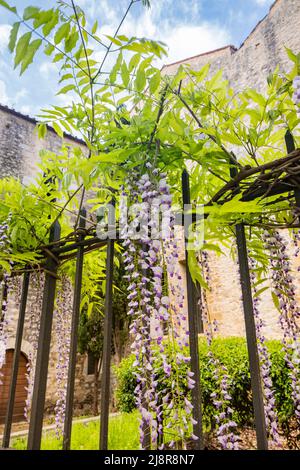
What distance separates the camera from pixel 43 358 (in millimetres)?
1332

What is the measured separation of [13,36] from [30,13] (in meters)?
0.12

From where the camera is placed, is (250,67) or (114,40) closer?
(114,40)

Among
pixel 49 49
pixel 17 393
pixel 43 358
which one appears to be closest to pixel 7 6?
pixel 49 49

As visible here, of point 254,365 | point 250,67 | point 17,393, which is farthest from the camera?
point 250,67

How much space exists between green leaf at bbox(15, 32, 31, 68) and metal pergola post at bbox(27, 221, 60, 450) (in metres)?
0.76

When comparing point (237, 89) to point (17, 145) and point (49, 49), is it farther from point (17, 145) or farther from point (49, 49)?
point (49, 49)

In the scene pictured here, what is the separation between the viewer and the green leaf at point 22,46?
3.18 feet

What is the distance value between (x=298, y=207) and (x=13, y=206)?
1.36 m

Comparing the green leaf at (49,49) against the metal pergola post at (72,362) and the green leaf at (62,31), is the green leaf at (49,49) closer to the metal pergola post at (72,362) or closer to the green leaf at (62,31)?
the green leaf at (62,31)

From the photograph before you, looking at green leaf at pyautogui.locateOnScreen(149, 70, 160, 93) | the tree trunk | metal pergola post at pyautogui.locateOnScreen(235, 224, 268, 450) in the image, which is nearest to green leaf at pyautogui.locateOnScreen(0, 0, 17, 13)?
green leaf at pyautogui.locateOnScreen(149, 70, 160, 93)

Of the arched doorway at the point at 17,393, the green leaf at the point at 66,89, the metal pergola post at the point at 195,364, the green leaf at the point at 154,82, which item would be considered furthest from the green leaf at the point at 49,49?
the arched doorway at the point at 17,393

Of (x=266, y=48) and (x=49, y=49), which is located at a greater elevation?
(x=266, y=48)

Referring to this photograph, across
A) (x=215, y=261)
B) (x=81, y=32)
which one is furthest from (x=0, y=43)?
(x=215, y=261)

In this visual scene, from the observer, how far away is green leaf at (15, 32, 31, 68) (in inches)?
38.2
